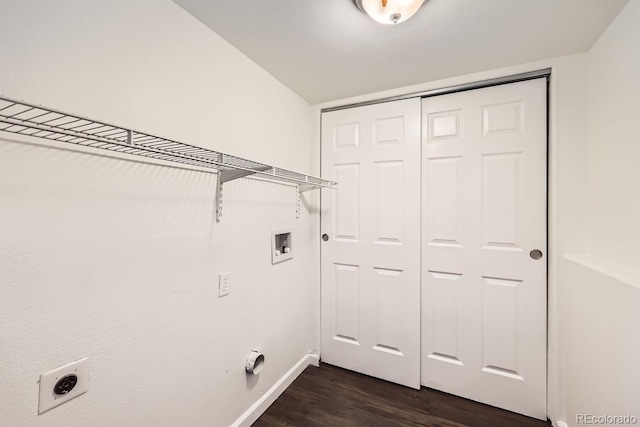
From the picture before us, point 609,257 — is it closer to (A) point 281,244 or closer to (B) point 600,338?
(B) point 600,338

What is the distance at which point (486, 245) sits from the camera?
68.2 inches

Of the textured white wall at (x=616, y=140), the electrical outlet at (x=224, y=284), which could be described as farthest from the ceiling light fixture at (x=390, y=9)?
the electrical outlet at (x=224, y=284)

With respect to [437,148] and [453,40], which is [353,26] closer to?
[453,40]

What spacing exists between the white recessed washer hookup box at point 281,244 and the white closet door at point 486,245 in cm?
97

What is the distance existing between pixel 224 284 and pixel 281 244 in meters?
0.58

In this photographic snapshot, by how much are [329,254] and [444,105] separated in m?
1.39

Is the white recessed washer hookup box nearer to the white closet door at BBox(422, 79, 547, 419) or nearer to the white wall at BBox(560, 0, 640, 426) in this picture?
the white closet door at BBox(422, 79, 547, 419)

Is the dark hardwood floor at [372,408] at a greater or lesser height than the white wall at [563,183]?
lesser

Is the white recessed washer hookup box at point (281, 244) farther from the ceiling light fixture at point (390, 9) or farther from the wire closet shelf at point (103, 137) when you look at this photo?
the ceiling light fixture at point (390, 9)

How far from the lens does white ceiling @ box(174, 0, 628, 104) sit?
1.16 meters

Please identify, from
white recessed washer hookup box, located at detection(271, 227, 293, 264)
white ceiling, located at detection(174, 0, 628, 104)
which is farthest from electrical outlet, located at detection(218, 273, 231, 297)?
white ceiling, located at detection(174, 0, 628, 104)

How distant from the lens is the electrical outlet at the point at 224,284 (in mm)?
1365

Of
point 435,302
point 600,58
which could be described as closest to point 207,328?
point 435,302

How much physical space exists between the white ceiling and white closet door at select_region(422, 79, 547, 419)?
0.86 feet
